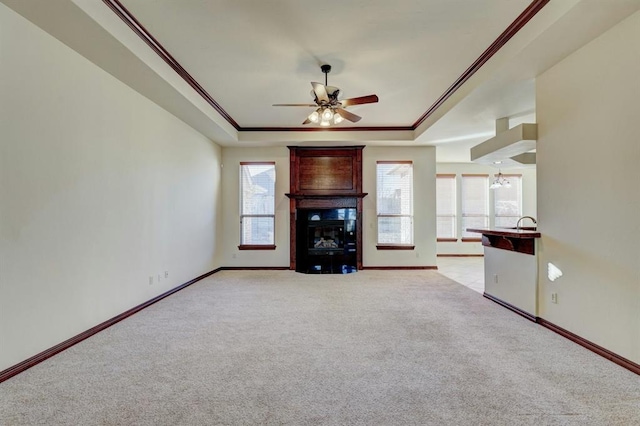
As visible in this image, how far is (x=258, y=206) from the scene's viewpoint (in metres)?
7.11

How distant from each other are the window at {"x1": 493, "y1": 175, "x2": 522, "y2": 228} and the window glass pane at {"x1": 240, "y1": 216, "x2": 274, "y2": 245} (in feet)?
21.6

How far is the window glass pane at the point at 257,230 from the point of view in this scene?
7.08m

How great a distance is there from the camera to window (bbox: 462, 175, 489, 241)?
29.8 ft

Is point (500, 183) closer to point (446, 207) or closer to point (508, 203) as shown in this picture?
point (508, 203)

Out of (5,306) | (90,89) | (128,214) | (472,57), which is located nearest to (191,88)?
(90,89)

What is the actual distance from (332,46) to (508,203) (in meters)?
8.02

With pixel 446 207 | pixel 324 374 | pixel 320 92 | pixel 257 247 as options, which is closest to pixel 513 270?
pixel 324 374

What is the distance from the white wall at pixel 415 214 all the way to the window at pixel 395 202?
119 mm

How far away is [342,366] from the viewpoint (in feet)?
8.16

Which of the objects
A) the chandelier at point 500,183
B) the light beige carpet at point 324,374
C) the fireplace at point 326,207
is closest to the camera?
the light beige carpet at point 324,374

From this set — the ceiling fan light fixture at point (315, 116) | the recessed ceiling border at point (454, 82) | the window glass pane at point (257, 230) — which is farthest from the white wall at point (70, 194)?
the window glass pane at point (257, 230)

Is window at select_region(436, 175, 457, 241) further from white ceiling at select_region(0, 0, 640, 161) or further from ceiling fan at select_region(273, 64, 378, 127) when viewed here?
ceiling fan at select_region(273, 64, 378, 127)

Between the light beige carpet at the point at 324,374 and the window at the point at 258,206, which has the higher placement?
the window at the point at 258,206

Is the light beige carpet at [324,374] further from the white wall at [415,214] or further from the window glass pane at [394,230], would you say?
the window glass pane at [394,230]
